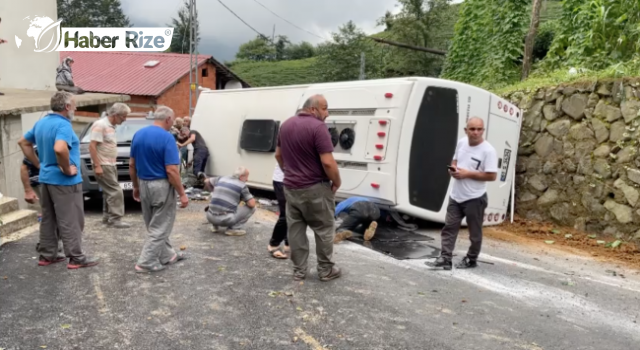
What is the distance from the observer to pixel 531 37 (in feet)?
39.7

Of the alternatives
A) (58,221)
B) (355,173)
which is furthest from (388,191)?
(58,221)

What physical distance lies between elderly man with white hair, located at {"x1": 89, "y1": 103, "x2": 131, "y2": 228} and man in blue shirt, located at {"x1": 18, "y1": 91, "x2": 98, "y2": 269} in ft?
5.30

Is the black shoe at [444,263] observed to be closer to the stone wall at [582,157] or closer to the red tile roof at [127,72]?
the stone wall at [582,157]

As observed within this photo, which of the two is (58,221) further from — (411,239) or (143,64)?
(143,64)

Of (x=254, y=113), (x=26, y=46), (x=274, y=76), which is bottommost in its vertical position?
(x=254, y=113)

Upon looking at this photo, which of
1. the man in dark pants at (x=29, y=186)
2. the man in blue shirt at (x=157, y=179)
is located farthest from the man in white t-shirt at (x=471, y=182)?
the man in dark pants at (x=29, y=186)

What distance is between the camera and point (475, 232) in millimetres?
5535

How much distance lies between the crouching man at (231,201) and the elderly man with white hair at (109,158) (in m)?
1.40

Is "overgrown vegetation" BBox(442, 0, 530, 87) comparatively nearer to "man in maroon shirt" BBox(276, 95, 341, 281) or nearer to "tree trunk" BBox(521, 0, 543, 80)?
"tree trunk" BBox(521, 0, 543, 80)

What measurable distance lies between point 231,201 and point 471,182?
123 inches

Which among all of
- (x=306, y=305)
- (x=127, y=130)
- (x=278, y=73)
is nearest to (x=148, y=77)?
(x=278, y=73)

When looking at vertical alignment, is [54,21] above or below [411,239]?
above

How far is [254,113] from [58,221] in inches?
214

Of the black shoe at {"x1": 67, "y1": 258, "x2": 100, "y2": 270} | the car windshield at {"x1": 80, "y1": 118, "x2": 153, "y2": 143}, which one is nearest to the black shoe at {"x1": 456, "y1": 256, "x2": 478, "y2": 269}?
the black shoe at {"x1": 67, "y1": 258, "x2": 100, "y2": 270}
